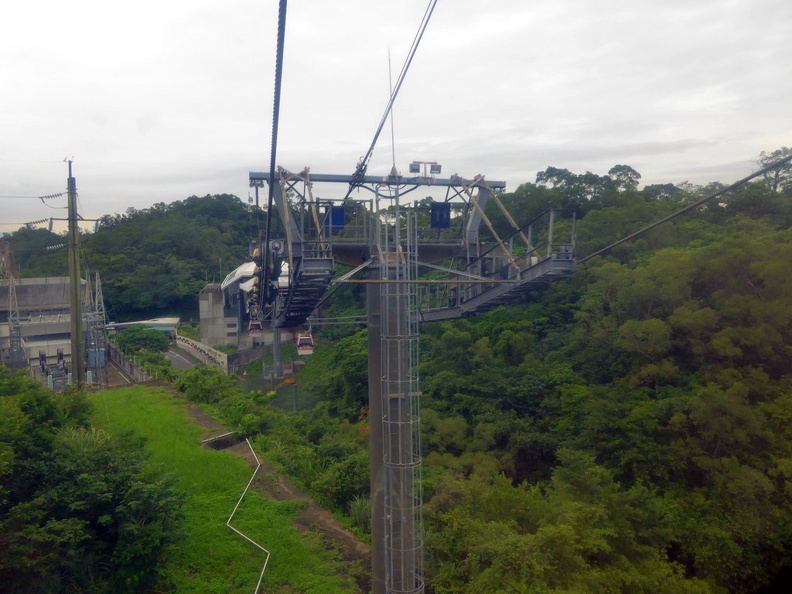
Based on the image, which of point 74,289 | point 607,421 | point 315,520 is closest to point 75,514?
point 315,520

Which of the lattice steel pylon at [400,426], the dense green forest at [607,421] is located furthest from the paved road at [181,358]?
the lattice steel pylon at [400,426]

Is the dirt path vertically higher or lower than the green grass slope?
lower

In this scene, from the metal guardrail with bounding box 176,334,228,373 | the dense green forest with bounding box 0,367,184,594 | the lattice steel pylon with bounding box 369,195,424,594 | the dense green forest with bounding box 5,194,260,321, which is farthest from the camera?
the dense green forest with bounding box 5,194,260,321

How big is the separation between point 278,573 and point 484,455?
473cm

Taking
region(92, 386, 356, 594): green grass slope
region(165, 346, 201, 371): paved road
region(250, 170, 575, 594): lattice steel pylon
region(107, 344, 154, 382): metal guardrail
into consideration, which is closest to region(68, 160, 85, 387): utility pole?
region(92, 386, 356, 594): green grass slope

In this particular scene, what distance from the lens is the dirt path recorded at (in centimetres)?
589

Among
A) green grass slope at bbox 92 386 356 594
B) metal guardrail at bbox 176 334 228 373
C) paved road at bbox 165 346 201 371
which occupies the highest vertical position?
green grass slope at bbox 92 386 356 594

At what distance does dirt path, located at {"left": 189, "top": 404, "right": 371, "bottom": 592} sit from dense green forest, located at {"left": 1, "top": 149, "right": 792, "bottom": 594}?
13.0 inches

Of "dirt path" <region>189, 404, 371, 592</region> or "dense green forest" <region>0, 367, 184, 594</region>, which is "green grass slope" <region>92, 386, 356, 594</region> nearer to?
"dirt path" <region>189, 404, 371, 592</region>

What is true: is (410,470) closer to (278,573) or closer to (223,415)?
(278,573)

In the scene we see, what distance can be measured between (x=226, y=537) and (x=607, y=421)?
229 inches

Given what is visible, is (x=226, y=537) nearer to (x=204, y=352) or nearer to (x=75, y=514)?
(x=75, y=514)

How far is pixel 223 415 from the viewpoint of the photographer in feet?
35.1

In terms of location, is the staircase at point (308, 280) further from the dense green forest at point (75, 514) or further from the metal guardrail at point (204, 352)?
the metal guardrail at point (204, 352)
